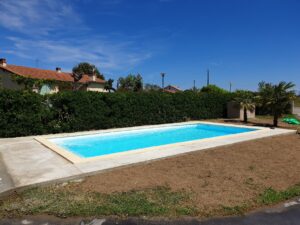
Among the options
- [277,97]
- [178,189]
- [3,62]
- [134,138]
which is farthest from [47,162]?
[3,62]

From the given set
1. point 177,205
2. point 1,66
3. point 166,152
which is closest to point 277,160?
point 166,152

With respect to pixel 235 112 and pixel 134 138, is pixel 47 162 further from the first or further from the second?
pixel 235 112

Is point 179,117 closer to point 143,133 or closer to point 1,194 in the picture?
point 143,133

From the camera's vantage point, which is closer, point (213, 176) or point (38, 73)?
point (213, 176)

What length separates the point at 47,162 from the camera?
8250mm

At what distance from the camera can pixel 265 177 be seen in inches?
273

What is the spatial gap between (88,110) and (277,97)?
40.9ft

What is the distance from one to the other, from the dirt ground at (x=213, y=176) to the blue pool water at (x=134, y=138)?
13.7 ft

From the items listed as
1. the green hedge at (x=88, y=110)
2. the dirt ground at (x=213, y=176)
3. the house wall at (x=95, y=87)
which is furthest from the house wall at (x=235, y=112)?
the house wall at (x=95, y=87)

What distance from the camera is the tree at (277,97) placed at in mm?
17359

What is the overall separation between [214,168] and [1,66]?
120 feet

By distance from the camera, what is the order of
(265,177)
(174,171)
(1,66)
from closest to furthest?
(265,177)
(174,171)
(1,66)

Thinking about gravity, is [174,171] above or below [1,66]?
below

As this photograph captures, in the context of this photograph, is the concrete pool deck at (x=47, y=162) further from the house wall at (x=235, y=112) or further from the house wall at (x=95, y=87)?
the house wall at (x=95, y=87)
